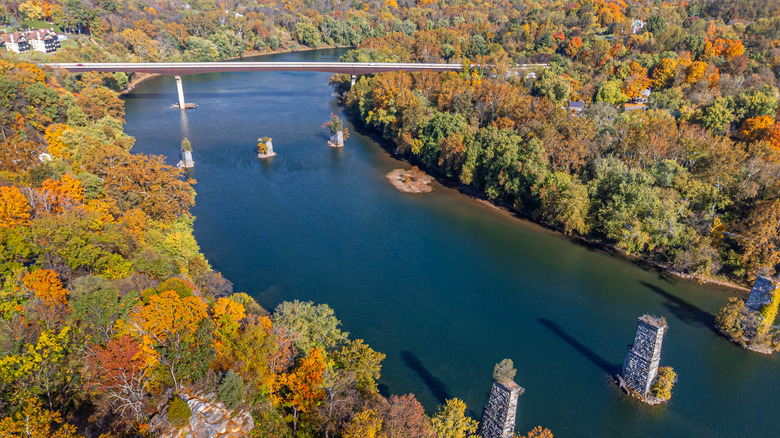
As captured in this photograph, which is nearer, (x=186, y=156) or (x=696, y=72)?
(x=186, y=156)

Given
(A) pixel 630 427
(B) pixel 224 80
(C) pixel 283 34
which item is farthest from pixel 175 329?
(C) pixel 283 34

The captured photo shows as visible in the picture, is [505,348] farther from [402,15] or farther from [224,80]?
[402,15]

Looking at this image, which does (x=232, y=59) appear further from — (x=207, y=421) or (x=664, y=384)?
(x=664, y=384)

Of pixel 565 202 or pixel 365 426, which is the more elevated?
pixel 565 202

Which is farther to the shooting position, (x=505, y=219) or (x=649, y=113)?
(x=649, y=113)

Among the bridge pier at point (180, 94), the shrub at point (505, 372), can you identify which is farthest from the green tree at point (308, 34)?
the shrub at point (505, 372)

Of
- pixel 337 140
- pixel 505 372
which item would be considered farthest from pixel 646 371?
pixel 337 140
